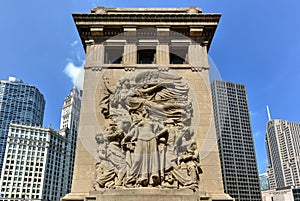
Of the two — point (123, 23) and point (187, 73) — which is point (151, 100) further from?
point (123, 23)

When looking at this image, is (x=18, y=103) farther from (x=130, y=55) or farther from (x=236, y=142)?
(x=130, y=55)

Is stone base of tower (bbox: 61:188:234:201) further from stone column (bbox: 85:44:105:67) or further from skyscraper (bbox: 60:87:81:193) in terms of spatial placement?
skyscraper (bbox: 60:87:81:193)

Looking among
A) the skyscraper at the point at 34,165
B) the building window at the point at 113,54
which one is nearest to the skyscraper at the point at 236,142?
the skyscraper at the point at 34,165

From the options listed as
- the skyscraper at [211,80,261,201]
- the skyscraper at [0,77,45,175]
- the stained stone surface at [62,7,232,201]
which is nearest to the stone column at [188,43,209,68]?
the stained stone surface at [62,7,232,201]

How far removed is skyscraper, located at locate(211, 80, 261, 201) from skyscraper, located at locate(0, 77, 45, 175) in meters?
104

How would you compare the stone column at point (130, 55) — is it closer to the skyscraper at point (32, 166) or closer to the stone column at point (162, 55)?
the stone column at point (162, 55)

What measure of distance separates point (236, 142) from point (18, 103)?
4905 inches

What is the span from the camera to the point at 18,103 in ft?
489

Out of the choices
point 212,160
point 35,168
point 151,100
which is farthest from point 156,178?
point 35,168

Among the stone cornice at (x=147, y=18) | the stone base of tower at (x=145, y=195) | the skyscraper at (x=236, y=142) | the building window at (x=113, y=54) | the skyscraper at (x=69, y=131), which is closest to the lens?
the stone base of tower at (x=145, y=195)

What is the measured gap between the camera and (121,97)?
11961mm

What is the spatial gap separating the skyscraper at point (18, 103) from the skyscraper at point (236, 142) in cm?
10389

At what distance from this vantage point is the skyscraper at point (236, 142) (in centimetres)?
13162

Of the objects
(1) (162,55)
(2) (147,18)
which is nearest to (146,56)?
(1) (162,55)
